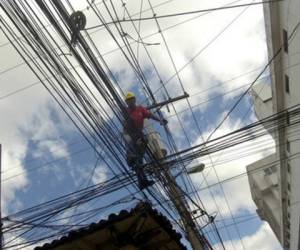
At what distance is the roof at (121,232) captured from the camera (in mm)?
6016

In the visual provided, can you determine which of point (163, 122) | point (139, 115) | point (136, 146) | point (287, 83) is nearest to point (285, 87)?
point (287, 83)

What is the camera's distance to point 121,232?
6.22 meters

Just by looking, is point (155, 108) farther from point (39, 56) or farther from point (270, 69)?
point (39, 56)

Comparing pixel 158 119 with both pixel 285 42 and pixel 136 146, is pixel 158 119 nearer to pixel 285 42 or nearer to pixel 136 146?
pixel 136 146

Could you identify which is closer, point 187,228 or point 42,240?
point 42,240

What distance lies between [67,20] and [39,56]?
0.52 meters

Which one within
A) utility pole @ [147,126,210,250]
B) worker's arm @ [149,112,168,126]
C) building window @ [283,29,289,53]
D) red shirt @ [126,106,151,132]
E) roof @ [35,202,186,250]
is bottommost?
roof @ [35,202,186,250]

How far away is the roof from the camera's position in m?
6.02

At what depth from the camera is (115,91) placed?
21.7 feet

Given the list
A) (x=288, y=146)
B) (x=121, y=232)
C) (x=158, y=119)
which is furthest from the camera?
(x=288, y=146)

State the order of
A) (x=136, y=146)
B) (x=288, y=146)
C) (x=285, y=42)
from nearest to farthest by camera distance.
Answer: (x=136, y=146), (x=285, y=42), (x=288, y=146)

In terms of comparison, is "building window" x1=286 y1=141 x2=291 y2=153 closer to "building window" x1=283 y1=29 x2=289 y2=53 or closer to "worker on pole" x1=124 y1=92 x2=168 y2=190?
"building window" x1=283 y1=29 x2=289 y2=53

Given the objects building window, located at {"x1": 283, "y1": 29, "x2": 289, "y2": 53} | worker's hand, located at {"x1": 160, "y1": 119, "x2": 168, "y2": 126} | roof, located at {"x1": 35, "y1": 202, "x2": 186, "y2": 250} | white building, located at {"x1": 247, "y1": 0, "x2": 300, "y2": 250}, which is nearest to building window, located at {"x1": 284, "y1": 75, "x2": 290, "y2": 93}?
white building, located at {"x1": 247, "y1": 0, "x2": 300, "y2": 250}

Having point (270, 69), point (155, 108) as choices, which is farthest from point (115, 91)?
point (270, 69)
